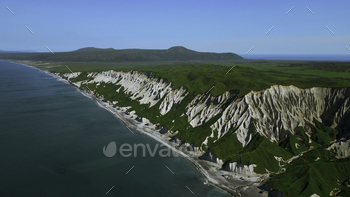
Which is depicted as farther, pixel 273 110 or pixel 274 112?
pixel 273 110

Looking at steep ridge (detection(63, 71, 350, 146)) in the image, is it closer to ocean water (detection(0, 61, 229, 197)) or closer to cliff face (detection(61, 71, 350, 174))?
cliff face (detection(61, 71, 350, 174))

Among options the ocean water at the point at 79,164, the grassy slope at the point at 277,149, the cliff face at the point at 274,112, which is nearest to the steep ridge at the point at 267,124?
the cliff face at the point at 274,112

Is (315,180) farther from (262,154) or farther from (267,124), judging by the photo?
(267,124)

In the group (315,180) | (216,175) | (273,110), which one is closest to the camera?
(315,180)

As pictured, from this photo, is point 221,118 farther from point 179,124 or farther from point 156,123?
point 156,123

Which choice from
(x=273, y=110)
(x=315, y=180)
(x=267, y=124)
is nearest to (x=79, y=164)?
(x=267, y=124)
